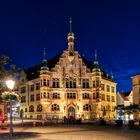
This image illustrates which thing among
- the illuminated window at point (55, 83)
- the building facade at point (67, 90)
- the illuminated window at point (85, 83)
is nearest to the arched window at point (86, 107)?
the building facade at point (67, 90)

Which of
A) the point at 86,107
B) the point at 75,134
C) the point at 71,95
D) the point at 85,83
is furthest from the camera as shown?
the point at 85,83

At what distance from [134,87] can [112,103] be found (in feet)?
71.9

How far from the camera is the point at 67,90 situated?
113 metres

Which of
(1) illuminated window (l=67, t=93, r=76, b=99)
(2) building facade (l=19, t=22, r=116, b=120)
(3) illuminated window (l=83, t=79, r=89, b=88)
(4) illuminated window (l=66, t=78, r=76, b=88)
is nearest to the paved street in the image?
(2) building facade (l=19, t=22, r=116, b=120)

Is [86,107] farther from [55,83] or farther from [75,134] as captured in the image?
[75,134]

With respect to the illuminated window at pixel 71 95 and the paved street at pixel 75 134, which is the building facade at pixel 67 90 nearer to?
the illuminated window at pixel 71 95

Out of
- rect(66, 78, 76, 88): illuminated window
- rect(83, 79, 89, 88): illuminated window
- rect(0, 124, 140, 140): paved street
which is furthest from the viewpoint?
rect(83, 79, 89, 88): illuminated window

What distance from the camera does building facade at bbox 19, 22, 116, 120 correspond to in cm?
11025

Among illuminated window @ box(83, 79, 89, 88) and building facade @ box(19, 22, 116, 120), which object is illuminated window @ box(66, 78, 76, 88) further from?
illuminated window @ box(83, 79, 89, 88)

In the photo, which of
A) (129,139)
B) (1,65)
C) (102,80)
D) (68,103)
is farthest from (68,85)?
(129,139)

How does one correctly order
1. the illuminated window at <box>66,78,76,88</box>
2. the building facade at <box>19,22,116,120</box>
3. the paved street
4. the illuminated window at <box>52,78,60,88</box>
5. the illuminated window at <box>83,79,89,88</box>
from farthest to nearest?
the illuminated window at <box>83,79,89,88</box>
the illuminated window at <box>66,78,76,88</box>
the illuminated window at <box>52,78,60,88</box>
the building facade at <box>19,22,116,120</box>
the paved street

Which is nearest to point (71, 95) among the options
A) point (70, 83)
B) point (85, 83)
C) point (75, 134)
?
point (70, 83)

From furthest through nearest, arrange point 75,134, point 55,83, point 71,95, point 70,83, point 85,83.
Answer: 1. point 85,83
2. point 70,83
3. point 71,95
4. point 55,83
5. point 75,134

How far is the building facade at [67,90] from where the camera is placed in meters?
110
